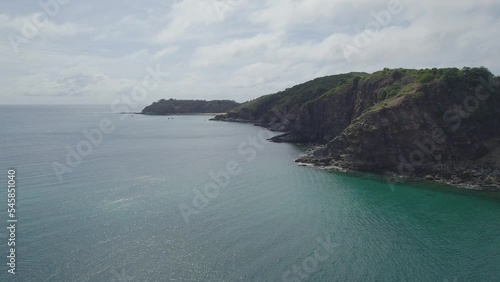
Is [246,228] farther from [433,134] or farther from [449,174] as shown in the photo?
[433,134]

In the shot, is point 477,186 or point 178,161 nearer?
point 477,186

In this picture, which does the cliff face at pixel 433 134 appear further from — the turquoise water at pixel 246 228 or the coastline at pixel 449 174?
the turquoise water at pixel 246 228

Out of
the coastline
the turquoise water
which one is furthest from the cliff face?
the turquoise water

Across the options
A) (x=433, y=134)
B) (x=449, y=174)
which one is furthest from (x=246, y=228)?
(x=433, y=134)

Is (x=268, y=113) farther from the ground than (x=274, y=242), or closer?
farther from the ground

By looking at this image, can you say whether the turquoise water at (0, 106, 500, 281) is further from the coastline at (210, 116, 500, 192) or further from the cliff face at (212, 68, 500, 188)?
the cliff face at (212, 68, 500, 188)

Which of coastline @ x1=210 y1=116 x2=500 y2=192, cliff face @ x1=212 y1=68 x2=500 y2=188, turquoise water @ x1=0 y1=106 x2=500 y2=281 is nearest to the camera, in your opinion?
turquoise water @ x1=0 y1=106 x2=500 y2=281

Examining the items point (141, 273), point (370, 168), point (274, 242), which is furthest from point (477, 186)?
point (141, 273)

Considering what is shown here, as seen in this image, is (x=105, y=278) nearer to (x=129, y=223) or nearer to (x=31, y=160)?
(x=129, y=223)

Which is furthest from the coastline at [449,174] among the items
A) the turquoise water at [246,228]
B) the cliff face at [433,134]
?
the turquoise water at [246,228]
